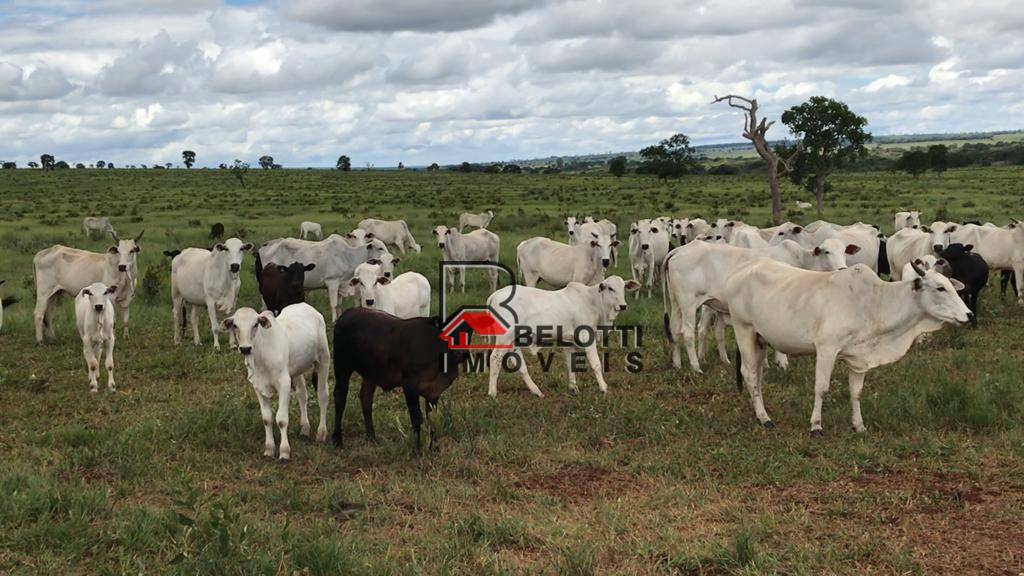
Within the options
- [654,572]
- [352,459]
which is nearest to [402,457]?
[352,459]

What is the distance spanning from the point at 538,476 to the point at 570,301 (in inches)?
153

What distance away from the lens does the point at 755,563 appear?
5.77 meters

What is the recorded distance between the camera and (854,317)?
349 inches

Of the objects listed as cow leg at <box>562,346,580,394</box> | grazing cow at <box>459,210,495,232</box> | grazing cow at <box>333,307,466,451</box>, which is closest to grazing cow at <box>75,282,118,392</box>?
grazing cow at <box>333,307,466,451</box>

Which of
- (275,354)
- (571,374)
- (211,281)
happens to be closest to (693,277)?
(571,374)

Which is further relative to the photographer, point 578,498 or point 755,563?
point 578,498

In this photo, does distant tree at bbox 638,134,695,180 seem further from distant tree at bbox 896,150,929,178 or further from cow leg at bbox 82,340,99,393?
cow leg at bbox 82,340,99,393

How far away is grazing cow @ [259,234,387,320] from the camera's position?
1714 centimetres

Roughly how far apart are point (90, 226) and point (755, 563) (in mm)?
31935

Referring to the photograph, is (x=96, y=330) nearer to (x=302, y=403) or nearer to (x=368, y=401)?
(x=302, y=403)

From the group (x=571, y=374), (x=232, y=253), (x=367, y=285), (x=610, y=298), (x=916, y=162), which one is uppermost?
(x=916, y=162)

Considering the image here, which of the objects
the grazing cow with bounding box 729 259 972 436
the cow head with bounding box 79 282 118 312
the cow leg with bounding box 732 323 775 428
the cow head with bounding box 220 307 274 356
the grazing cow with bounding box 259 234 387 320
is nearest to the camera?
the cow head with bounding box 220 307 274 356

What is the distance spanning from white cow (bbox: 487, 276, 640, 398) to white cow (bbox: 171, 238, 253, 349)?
5.57m

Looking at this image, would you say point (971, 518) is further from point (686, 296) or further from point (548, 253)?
point (548, 253)
